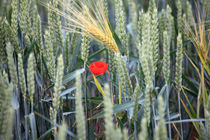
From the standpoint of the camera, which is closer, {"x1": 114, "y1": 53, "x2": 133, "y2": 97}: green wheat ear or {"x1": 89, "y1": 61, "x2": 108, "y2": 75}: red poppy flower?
{"x1": 114, "y1": 53, "x2": 133, "y2": 97}: green wheat ear

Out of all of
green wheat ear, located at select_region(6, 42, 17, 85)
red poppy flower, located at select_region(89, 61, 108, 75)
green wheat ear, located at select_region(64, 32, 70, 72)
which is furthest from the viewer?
green wheat ear, located at select_region(64, 32, 70, 72)

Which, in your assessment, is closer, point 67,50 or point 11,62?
point 11,62

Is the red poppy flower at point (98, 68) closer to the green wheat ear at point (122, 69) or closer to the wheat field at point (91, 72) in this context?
the wheat field at point (91, 72)

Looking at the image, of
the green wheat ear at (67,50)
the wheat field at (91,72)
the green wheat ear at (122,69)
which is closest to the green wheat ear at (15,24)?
the wheat field at (91,72)

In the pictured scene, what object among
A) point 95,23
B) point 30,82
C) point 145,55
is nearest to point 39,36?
point 95,23

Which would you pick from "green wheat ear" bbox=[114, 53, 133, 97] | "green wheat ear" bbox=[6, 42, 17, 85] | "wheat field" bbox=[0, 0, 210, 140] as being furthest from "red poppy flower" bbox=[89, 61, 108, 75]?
"green wheat ear" bbox=[6, 42, 17, 85]

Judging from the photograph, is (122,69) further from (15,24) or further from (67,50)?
(15,24)

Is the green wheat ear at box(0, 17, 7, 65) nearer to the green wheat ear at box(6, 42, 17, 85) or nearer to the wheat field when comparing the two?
the wheat field

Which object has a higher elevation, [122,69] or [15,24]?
[15,24]

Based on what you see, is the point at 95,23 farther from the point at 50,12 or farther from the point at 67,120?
the point at 67,120

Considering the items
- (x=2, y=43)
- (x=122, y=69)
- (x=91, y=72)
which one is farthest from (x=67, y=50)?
(x=122, y=69)

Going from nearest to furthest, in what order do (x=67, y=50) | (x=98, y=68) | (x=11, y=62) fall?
(x=11, y=62)
(x=98, y=68)
(x=67, y=50)

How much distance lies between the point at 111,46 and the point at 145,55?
0.68 ft

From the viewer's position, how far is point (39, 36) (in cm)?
107
